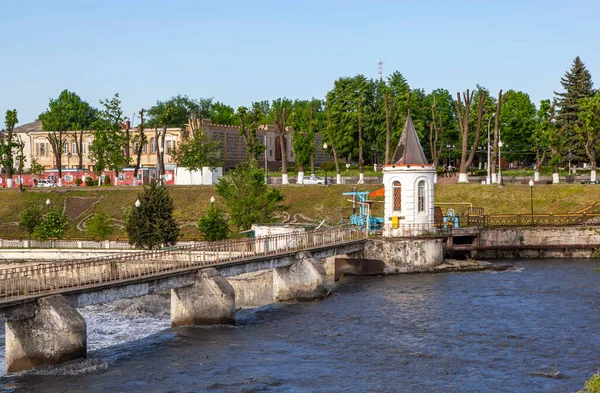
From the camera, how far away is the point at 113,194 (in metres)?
91.1

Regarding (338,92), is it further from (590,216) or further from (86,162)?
(590,216)

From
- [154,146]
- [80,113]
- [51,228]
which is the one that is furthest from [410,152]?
[80,113]

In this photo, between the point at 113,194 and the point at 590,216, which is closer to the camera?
the point at 590,216

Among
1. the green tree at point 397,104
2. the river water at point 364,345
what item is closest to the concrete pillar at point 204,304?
the river water at point 364,345

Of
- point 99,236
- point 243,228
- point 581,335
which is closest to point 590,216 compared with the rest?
point 243,228

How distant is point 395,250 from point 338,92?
55794 millimetres

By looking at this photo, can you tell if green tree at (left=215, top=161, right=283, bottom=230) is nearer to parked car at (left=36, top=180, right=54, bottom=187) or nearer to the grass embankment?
the grass embankment

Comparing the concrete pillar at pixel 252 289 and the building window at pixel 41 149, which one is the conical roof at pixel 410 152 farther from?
the building window at pixel 41 149

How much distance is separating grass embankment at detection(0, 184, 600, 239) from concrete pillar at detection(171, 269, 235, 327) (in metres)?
35.2

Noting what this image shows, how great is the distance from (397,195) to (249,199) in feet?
39.8

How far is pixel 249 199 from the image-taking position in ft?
217

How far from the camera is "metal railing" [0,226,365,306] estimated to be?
33688 mm

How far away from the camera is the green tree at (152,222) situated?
56531 millimetres

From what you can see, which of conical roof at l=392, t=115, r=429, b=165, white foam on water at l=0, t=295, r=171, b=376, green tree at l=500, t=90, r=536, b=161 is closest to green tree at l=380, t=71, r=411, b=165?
green tree at l=500, t=90, r=536, b=161
